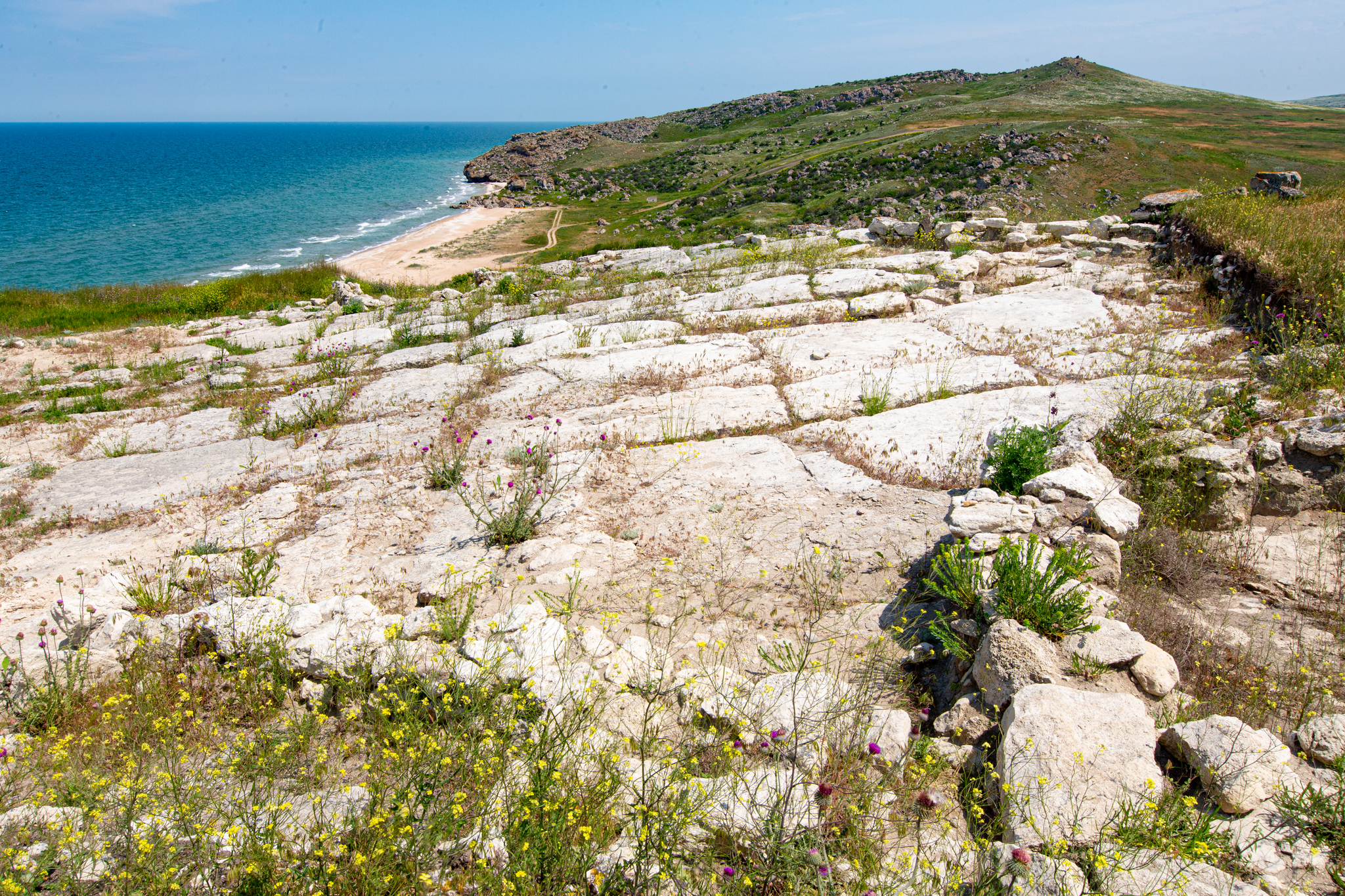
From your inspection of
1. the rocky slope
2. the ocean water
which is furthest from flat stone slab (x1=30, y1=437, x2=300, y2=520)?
the ocean water

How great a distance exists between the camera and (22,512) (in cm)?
689

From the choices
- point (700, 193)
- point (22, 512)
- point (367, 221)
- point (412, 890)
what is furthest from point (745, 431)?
point (367, 221)

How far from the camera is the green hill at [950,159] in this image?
26.7m

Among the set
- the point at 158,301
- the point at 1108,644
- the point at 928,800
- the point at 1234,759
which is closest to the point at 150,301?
the point at 158,301

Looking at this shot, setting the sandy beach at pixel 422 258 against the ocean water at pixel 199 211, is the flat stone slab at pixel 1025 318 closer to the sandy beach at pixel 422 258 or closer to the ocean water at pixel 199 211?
the sandy beach at pixel 422 258

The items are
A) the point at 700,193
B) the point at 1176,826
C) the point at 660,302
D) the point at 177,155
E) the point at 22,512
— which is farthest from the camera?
the point at 177,155

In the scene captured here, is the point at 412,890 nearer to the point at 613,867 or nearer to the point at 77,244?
the point at 613,867

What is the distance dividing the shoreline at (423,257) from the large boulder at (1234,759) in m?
23.8

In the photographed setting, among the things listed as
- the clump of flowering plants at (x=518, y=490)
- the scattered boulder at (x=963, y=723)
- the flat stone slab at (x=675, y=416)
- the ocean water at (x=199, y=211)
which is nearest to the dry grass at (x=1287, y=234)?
the flat stone slab at (x=675, y=416)

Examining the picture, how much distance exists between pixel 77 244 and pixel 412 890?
58.5m

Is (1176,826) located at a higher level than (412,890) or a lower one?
higher

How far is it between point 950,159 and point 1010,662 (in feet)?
110

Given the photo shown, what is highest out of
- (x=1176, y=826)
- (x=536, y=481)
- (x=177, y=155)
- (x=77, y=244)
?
(x=177, y=155)

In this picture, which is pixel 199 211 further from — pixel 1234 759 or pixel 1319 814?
pixel 1319 814
